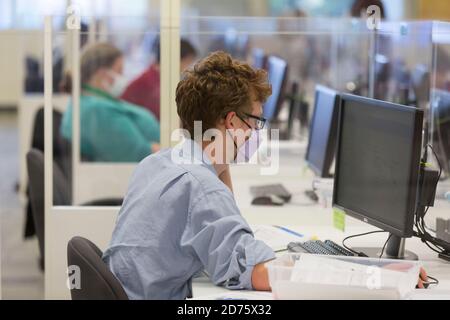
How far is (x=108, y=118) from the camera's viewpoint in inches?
177

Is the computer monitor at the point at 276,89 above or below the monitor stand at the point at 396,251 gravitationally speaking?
above

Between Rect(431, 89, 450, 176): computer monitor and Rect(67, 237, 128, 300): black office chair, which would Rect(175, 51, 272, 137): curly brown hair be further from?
Rect(431, 89, 450, 176): computer monitor

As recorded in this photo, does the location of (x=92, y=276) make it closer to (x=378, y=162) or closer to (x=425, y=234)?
(x=378, y=162)

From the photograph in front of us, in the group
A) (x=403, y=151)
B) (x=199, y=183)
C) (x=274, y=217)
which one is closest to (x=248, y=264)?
(x=199, y=183)

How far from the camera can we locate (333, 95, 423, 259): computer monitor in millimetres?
2236

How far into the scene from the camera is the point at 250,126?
7.42 feet

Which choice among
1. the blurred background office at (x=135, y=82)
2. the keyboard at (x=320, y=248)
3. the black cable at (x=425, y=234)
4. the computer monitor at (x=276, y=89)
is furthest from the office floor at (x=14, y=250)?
the black cable at (x=425, y=234)

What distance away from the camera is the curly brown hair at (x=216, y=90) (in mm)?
2211

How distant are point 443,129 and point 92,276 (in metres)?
2.03

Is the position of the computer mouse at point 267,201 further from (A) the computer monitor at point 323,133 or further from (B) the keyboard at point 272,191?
(A) the computer monitor at point 323,133

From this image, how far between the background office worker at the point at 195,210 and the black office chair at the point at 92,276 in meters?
0.12

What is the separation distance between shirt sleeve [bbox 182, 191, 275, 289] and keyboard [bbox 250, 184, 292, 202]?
1.30m

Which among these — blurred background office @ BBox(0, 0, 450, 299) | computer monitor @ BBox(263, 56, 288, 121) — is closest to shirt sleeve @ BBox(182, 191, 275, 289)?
blurred background office @ BBox(0, 0, 450, 299)

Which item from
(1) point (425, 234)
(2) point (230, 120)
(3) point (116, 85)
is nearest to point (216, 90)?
(2) point (230, 120)
